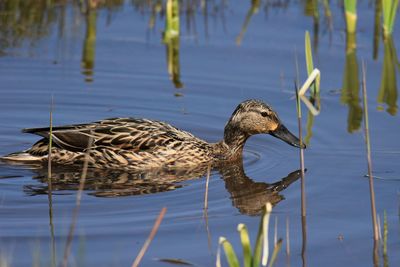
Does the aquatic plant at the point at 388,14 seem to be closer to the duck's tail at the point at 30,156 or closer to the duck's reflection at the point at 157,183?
the duck's reflection at the point at 157,183

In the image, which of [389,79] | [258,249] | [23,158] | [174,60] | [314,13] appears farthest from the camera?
[314,13]

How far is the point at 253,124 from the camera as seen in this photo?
10.3 meters

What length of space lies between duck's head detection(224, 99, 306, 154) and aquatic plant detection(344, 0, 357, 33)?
131 inches

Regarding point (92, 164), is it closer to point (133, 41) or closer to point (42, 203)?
point (42, 203)

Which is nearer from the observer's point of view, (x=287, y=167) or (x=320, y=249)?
(x=320, y=249)

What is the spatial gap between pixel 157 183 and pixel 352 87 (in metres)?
3.56

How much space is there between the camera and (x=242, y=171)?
9.86 meters

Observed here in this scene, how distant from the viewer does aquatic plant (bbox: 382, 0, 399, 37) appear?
41.5 ft

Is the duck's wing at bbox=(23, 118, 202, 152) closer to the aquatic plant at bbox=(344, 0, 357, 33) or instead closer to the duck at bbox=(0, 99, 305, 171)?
the duck at bbox=(0, 99, 305, 171)

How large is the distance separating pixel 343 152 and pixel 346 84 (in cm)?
219

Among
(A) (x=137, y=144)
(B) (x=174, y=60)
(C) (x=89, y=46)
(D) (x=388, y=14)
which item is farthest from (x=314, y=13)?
(A) (x=137, y=144)

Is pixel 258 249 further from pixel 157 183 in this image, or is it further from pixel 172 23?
pixel 172 23

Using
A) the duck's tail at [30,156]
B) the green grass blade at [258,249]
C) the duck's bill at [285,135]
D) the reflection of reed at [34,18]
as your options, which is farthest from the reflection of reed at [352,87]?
the green grass blade at [258,249]

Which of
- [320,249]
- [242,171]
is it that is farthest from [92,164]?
[320,249]
